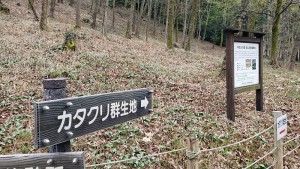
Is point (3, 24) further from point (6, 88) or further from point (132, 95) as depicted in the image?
point (132, 95)

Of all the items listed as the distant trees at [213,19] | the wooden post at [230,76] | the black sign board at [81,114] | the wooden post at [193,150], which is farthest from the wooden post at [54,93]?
the distant trees at [213,19]

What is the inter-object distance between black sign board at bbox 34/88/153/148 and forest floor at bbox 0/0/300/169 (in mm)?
1968

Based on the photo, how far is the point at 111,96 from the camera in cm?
235

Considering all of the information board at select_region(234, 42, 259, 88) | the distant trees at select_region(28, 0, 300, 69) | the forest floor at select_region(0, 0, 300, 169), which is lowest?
the forest floor at select_region(0, 0, 300, 169)

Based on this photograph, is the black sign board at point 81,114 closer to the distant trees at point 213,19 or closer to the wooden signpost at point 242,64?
the wooden signpost at point 242,64

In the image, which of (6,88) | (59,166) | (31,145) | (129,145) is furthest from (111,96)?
(6,88)

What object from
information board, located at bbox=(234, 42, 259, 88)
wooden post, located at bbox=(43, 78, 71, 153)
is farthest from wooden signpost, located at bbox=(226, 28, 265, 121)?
wooden post, located at bbox=(43, 78, 71, 153)

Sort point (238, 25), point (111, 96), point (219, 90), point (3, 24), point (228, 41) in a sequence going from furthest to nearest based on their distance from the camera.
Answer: point (3, 24), point (238, 25), point (219, 90), point (228, 41), point (111, 96)

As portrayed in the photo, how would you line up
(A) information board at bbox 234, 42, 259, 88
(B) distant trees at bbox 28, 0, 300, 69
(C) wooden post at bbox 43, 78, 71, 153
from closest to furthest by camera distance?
(C) wooden post at bbox 43, 78, 71, 153 < (A) information board at bbox 234, 42, 259, 88 < (B) distant trees at bbox 28, 0, 300, 69

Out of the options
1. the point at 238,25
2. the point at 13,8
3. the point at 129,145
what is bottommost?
the point at 129,145

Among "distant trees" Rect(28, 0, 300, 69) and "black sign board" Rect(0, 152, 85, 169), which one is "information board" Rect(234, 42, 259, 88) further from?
"black sign board" Rect(0, 152, 85, 169)

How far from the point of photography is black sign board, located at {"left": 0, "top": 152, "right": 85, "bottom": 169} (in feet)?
5.65

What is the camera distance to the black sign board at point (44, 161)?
5.65ft

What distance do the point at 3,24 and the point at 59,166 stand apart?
1605 cm
